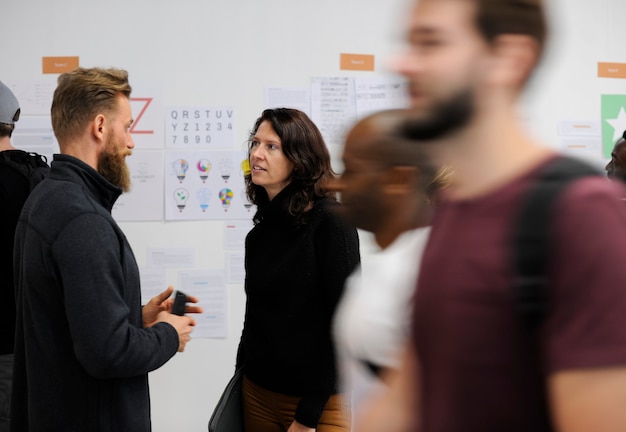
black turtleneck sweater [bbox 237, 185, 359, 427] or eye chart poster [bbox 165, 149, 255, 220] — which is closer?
black turtleneck sweater [bbox 237, 185, 359, 427]

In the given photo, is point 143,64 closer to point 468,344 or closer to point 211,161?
point 211,161

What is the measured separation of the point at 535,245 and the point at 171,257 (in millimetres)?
2615

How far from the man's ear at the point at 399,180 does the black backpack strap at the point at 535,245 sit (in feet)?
2.37

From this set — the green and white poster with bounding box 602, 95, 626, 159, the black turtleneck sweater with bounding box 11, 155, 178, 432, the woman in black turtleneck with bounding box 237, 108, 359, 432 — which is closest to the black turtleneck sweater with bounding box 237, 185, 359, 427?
the woman in black turtleneck with bounding box 237, 108, 359, 432

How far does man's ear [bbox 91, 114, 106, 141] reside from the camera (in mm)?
1598

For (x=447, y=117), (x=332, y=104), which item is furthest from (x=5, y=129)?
(x=447, y=117)

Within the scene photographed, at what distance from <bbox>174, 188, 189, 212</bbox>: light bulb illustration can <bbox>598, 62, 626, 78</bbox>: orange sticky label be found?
2279 millimetres

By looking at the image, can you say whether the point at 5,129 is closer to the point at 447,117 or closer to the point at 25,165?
the point at 25,165

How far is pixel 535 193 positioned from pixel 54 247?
1169mm

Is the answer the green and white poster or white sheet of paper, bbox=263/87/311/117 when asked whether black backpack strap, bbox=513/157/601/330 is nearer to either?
white sheet of paper, bbox=263/87/311/117

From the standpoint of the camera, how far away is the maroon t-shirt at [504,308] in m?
0.52

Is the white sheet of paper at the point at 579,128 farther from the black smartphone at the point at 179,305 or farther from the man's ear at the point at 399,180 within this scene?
the black smartphone at the point at 179,305

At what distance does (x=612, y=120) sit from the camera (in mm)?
3238

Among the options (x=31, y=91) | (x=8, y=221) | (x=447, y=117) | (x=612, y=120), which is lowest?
(x=8, y=221)
